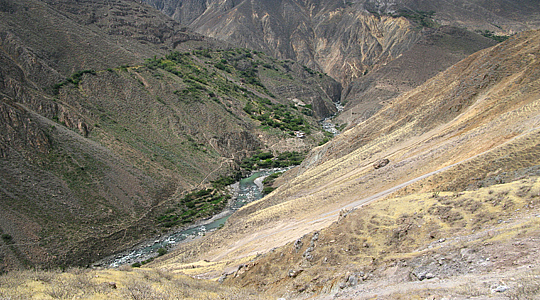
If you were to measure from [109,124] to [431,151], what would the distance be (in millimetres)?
54700

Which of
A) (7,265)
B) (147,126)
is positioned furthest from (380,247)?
(147,126)

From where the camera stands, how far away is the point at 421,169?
26031 mm

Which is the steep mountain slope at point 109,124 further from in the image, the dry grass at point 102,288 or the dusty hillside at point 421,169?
the dry grass at point 102,288

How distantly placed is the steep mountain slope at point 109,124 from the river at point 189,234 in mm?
1719

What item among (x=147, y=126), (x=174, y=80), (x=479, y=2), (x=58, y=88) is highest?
(x=58, y=88)

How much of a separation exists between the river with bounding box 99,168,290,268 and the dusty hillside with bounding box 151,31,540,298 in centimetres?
983

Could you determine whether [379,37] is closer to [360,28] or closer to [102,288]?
[360,28]

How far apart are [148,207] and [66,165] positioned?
11.9 metres

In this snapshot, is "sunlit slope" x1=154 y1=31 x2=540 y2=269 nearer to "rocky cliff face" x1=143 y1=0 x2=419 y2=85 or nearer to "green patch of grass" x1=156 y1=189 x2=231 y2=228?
"green patch of grass" x1=156 y1=189 x2=231 y2=228

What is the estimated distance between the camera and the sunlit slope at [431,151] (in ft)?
66.7

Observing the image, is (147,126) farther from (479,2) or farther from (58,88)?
(479,2)

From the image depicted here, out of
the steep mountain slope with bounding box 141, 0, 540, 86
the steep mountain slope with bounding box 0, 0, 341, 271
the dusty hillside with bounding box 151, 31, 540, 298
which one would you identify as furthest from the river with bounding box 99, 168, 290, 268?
the steep mountain slope with bounding box 141, 0, 540, 86

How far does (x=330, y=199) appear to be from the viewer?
2897cm

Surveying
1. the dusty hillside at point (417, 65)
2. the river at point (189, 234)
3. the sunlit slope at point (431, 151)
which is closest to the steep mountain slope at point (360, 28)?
the dusty hillside at point (417, 65)
